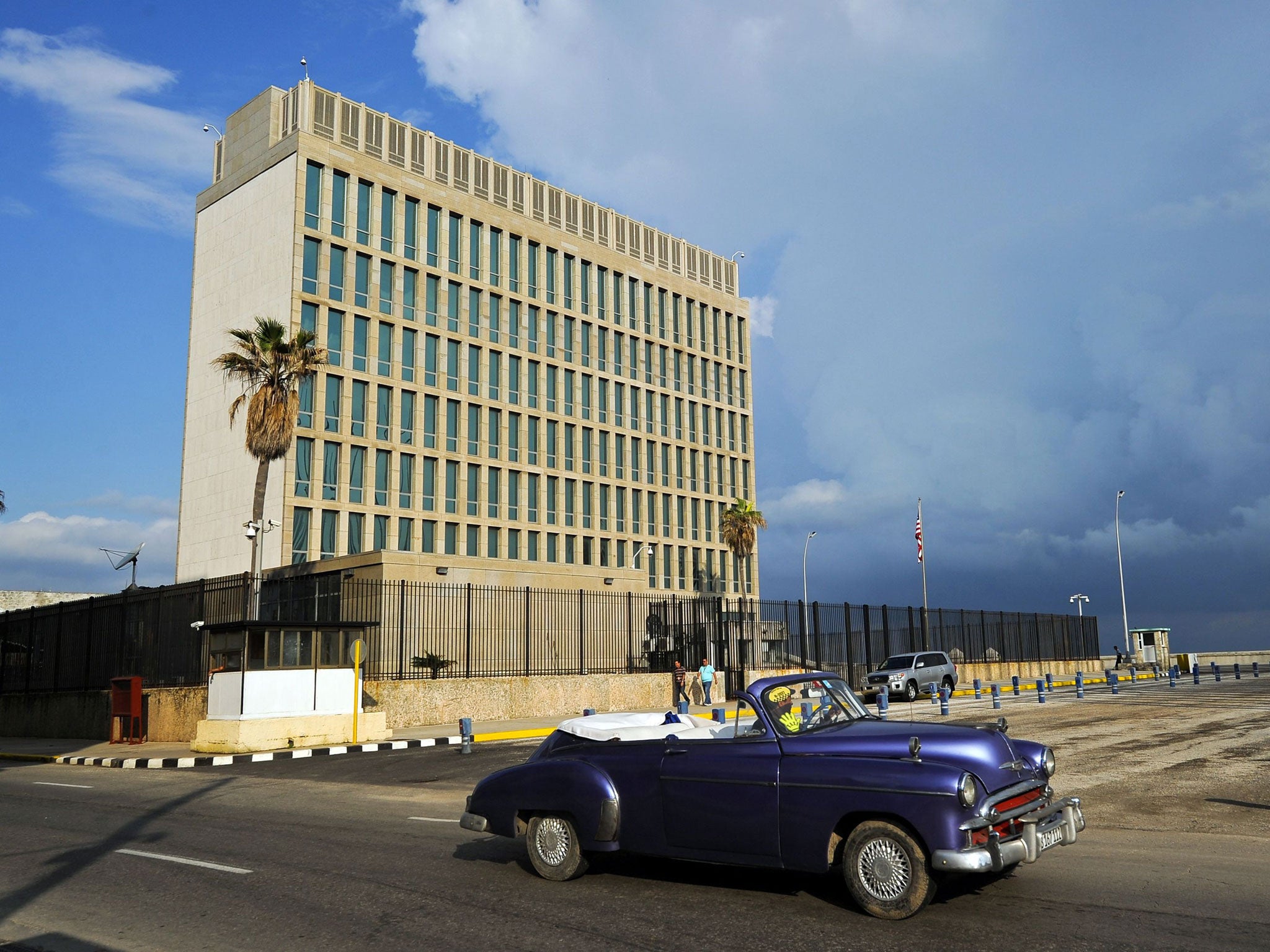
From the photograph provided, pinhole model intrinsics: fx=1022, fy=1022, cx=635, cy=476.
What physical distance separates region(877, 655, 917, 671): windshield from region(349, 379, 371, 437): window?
30475mm

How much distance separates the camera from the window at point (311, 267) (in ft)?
168

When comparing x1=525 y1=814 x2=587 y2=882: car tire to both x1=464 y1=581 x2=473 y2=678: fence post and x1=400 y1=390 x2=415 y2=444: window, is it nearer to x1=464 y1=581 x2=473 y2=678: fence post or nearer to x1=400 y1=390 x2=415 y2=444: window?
x1=464 y1=581 x2=473 y2=678: fence post

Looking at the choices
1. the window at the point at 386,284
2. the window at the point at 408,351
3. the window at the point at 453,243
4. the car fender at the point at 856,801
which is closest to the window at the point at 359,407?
the window at the point at 408,351

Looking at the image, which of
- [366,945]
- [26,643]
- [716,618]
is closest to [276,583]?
[26,643]

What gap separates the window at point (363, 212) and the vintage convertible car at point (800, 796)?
5046 centimetres

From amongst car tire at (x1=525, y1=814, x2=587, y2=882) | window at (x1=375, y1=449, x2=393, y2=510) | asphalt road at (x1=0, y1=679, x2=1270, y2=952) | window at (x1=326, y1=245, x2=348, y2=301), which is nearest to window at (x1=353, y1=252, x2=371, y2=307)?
window at (x1=326, y1=245, x2=348, y2=301)

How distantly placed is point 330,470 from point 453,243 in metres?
16.0

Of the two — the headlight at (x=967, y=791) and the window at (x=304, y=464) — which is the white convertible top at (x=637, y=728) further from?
the window at (x=304, y=464)

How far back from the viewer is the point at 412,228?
56938mm

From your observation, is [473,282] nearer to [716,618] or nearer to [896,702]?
[716,618]

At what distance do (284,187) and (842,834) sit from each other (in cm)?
5203

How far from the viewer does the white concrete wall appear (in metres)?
50.5

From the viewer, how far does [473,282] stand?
5994 cm

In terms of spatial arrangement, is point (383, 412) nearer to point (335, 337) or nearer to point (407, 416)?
point (407, 416)
